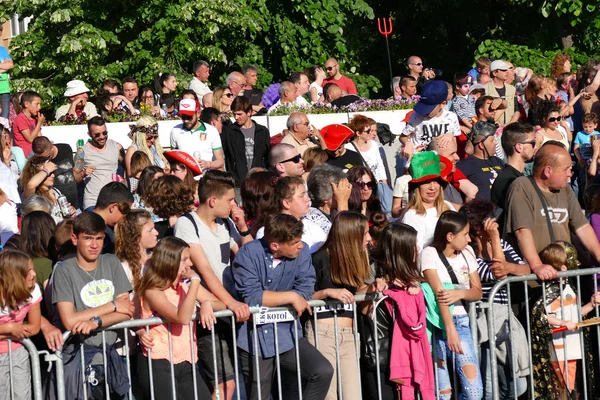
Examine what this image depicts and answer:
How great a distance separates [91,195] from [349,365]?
209 inches

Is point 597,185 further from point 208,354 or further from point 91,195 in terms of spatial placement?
point 91,195

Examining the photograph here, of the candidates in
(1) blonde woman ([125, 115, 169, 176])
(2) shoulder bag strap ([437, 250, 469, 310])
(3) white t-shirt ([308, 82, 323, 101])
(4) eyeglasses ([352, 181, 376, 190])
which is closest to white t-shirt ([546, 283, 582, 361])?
(2) shoulder bag strap ([437, 250, 469, 310])

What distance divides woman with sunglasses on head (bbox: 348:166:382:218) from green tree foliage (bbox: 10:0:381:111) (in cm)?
956

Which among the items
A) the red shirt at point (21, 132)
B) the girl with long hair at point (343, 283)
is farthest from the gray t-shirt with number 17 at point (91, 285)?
the red shirt at point (21, 132)

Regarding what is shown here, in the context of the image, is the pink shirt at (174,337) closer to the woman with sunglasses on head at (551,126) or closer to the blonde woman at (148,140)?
the blonde woman at (148,140)

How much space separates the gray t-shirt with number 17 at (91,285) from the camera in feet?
24.4

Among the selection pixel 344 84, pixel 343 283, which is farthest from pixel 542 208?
pixel 344 84

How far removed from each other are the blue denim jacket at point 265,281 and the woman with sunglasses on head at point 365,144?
4.47m

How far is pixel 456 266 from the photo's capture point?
845 centimetres

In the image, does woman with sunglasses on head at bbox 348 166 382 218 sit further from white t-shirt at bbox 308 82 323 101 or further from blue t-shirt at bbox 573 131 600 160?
white t-shirt at bbox 308 82 323 101

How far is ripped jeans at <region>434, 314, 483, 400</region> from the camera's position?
8336 millimetres

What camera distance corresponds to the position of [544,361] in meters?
8.77

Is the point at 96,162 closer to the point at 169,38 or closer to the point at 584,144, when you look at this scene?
the point at 584,144

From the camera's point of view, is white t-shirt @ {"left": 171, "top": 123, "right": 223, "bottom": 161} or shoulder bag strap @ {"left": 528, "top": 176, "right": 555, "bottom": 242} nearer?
shoulder bag strap @ {"left": 528, "top": 176, "right": 555, "bottom": 242}
